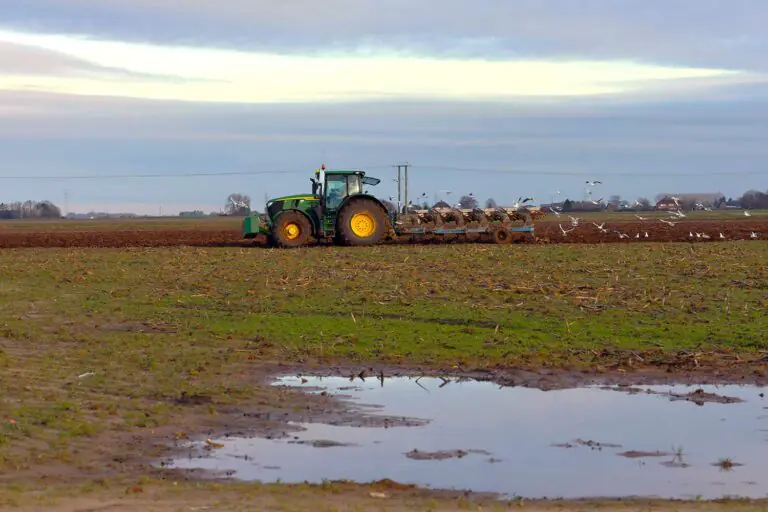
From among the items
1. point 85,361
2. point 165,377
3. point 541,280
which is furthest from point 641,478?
point 541,280

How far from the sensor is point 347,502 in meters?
8.39

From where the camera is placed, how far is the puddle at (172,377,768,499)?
9297 mm

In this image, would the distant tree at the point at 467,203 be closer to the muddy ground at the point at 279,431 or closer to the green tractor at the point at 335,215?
the green tractor at the point at 335,215

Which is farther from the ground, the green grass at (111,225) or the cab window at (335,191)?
the cab window at (335,191)

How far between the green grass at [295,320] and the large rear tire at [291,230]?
7.95m

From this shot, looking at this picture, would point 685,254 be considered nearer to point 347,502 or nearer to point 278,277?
point 278,277

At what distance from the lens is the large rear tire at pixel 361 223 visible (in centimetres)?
3819

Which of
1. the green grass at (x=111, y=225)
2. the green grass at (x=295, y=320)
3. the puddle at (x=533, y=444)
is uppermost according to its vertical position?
the green grass at (x=111, y=225)

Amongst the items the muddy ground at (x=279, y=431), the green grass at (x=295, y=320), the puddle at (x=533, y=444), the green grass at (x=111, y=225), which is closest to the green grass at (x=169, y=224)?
the green grass at (x=111, y=225)

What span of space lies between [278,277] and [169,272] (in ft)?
11.5

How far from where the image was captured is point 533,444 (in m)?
10.8

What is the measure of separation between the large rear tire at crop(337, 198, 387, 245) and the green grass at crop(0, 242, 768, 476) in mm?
7583

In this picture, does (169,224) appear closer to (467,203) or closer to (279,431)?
(467,203)

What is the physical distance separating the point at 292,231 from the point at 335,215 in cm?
164
